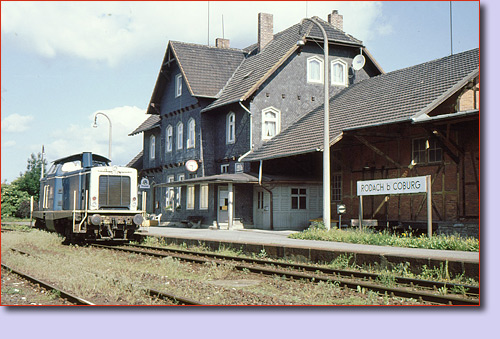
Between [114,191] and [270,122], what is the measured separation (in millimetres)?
13354

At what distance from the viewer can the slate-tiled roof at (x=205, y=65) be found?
34031mm

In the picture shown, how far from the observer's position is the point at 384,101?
81.5 ft

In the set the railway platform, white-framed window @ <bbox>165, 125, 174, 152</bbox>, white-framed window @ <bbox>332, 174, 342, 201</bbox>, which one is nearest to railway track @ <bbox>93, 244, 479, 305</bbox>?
the railway platform

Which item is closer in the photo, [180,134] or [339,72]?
[339,72]

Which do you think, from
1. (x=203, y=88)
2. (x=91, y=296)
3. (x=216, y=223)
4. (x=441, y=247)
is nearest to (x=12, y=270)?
(x=91, y=296)

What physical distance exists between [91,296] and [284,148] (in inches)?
740

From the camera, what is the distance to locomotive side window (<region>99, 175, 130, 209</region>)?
63.5 feet

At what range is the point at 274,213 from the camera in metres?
28.8

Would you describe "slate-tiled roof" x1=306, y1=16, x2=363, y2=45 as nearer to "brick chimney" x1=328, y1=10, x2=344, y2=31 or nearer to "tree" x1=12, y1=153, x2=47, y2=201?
"brick chimney" x1=328, y1=10, x2=344, y2=31

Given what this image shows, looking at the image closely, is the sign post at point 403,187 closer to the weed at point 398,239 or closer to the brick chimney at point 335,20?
the weed at point 398,239

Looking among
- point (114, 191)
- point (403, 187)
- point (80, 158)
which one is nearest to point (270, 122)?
point (80, 158)

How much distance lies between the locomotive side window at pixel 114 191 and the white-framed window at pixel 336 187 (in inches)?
425

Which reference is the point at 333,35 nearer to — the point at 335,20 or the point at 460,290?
the point at 335,20

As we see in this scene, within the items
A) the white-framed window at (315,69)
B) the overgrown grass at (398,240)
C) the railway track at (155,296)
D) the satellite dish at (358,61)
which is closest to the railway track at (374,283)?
the railway track at (155,296)
